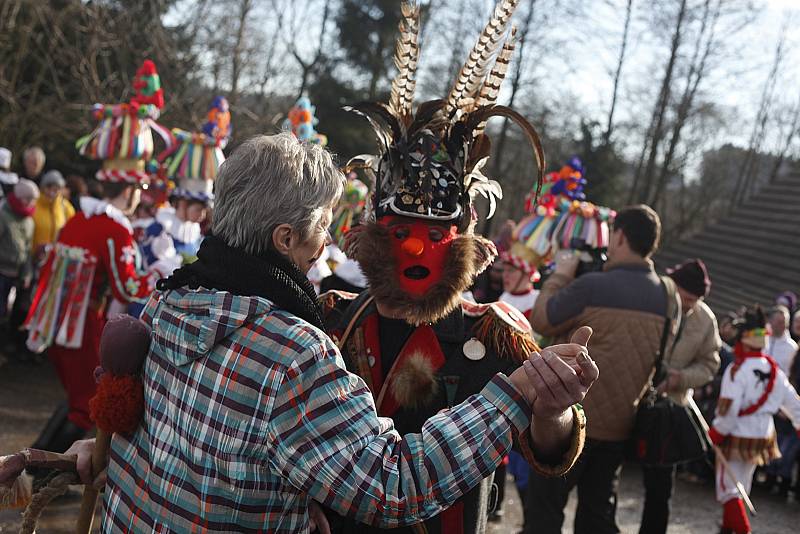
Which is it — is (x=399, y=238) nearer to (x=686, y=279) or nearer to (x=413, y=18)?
(x=413, y=18)

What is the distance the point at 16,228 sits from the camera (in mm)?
6848

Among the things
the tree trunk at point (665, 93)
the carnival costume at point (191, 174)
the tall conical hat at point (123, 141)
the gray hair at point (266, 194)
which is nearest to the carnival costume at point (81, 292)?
the tall conical hat at point (123, 141)

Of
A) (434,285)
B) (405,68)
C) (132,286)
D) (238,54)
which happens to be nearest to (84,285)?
(132,286)

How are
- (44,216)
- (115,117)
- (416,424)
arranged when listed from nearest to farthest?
1. (416,424)
2. (115,117)
3. (44,216)

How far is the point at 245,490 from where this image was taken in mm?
1502

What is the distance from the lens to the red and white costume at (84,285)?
4477mm

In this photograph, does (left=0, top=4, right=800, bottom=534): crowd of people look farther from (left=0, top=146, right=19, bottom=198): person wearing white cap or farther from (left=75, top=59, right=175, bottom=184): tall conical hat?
(left=0, top=146, right=19, bottom=198): person wearing white cap

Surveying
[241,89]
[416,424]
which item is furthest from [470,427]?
[241,89]

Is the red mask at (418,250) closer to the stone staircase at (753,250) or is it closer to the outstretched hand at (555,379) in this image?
the outstretched hand at (555,379)

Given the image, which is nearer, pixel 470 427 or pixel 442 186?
pixel 470 427

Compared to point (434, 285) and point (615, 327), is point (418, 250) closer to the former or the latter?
point (434, 285)

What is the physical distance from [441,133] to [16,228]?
5708mm

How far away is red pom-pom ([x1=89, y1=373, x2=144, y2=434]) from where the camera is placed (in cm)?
172

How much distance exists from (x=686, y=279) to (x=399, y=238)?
8.77 feet
